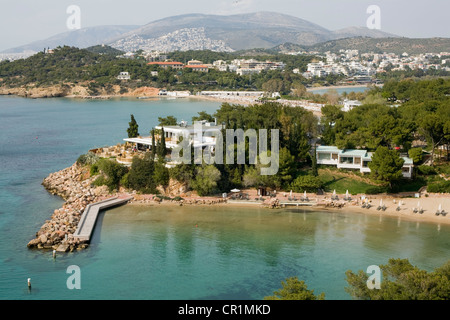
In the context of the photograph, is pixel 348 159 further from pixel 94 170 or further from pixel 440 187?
pixel 94 170

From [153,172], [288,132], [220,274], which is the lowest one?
[220,274]

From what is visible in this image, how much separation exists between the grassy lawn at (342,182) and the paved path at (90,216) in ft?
32.1

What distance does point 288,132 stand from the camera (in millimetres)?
25750

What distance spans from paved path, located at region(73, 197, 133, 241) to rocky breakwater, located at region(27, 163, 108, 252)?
0.69ft

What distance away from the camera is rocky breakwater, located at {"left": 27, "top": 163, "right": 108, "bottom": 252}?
54.0 ft

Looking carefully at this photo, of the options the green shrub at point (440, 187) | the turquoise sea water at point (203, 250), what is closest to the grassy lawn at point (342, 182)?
the green shrub at point (440, 187)

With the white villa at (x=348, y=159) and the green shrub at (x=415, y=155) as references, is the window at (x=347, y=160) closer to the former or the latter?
the white villa at (x=348, y=159)

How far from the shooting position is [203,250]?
16266 mm

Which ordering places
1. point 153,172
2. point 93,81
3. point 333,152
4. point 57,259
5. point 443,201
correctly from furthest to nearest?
point 93,81, point 333,152, point 153,172, point 443,201, point 57,259

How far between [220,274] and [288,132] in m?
13.0

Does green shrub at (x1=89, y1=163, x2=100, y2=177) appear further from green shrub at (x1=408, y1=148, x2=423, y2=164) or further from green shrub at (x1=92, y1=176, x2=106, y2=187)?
green shrub at (x1=408, y1=148, x2=423, y2=164)

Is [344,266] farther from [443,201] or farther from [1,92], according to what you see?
[1,92]
